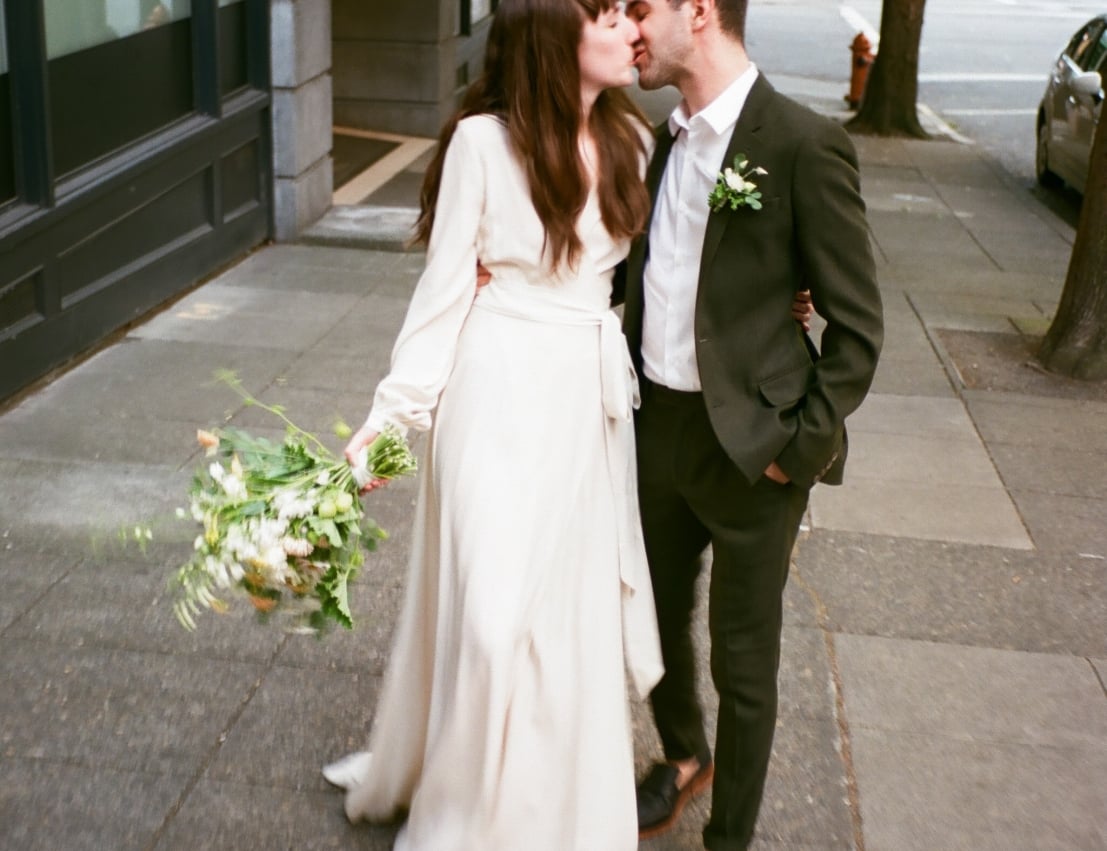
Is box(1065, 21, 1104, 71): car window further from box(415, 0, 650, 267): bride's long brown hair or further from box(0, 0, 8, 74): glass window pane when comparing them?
box(415, 0, 650, 267): bride's long brown hair

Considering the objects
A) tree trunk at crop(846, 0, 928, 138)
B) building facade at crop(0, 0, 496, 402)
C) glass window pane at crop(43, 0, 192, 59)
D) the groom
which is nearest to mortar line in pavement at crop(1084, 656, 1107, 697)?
the groom

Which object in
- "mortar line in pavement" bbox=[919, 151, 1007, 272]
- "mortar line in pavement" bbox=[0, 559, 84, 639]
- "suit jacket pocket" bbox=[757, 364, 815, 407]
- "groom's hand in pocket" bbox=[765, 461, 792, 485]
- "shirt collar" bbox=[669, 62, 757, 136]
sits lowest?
"mortar line in pavement" bbox=[919, 151, 1007, 272]

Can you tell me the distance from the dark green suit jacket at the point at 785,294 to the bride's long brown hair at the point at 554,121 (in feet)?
0.36

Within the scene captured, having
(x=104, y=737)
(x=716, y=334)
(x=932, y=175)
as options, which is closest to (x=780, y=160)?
(x=716, y=334)

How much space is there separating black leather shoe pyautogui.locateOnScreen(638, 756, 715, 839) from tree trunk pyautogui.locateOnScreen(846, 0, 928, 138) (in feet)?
44.9

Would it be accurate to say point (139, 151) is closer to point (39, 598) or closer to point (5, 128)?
point (5, 128)

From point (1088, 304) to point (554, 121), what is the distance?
19.1 ft

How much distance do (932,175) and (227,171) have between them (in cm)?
756

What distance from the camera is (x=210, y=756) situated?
3883mm

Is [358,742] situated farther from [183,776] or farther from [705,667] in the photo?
[705,667]

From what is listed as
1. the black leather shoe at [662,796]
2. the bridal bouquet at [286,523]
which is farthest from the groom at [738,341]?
the bridal bouquet at [286,523]

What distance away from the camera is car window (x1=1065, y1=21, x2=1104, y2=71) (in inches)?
561

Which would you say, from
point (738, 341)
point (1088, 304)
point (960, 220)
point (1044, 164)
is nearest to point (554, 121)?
point (738, 341)

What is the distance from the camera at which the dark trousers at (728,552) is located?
325cm
